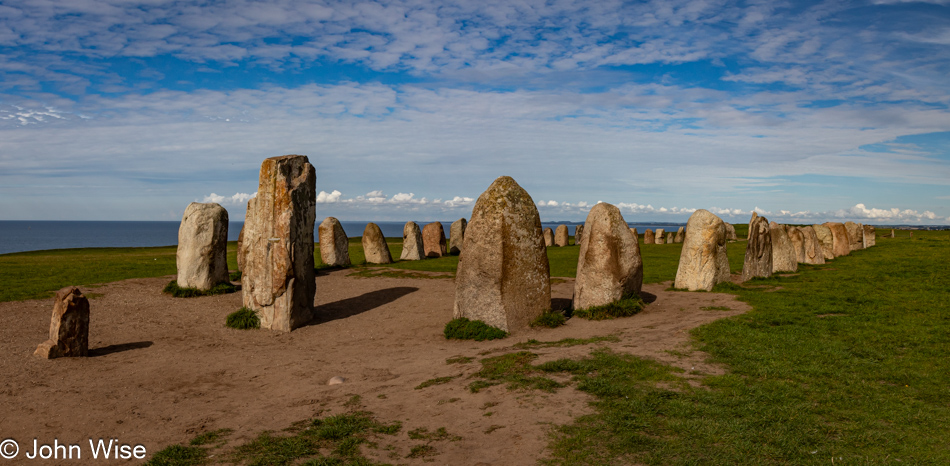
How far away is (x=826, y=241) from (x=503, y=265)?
23.6 metres

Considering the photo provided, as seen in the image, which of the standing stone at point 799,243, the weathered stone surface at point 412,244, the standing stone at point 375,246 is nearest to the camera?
the standing stone at point 799,243

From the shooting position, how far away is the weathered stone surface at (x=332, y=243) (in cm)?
2591

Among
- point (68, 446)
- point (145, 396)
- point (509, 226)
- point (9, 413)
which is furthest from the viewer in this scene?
point (509, 226)

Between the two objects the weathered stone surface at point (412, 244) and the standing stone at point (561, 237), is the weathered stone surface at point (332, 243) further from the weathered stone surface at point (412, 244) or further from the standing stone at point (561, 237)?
the standing stone at point (561, 237)

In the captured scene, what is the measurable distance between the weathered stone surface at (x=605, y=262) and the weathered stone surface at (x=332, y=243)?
15163mm

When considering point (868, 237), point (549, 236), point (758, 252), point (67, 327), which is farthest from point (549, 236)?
point (67, 327)

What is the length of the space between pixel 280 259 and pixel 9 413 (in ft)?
20.4

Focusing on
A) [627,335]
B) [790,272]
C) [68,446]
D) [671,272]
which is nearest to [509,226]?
[627,335]

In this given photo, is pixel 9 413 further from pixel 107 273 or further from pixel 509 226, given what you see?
pixel 107 273

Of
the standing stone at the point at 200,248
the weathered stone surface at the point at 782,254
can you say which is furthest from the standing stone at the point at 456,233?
the weathered stone surface at the point at 782,254

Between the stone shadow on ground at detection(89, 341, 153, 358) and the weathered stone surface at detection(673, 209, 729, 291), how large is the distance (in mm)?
14980

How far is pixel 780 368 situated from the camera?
26.7 feet

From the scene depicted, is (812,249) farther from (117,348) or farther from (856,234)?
(117,348)

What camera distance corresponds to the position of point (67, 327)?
10.5 m
